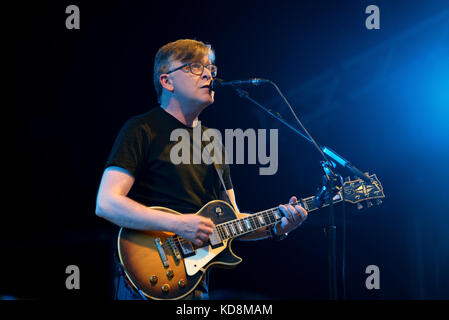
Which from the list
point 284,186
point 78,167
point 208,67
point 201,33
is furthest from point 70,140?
point 284,186

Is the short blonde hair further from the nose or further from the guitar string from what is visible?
the guitar string

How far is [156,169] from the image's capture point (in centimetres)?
233

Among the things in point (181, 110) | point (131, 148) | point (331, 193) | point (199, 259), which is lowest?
point (199, 259)

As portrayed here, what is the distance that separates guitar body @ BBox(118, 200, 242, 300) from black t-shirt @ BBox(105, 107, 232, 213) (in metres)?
0.13

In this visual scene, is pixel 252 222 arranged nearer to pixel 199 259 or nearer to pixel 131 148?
pixel 199 259

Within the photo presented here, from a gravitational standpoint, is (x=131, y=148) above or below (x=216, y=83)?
below

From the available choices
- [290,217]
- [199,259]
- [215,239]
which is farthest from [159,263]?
[290,217]

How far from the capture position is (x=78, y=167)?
324cm

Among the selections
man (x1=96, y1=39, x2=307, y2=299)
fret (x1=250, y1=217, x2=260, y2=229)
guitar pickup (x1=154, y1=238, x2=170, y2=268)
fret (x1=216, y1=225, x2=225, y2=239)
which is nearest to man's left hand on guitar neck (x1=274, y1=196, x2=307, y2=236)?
man (x1=96, y1=39, x2=307, y2=299)

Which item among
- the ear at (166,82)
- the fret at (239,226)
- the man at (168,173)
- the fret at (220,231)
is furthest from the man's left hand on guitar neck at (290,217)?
the ear at (166,82)

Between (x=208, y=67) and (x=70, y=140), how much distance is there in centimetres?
138

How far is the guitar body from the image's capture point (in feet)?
6.71

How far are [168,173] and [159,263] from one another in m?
0.53
